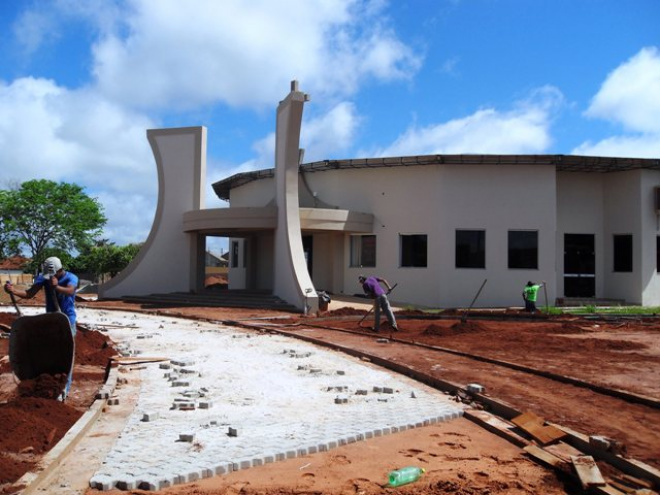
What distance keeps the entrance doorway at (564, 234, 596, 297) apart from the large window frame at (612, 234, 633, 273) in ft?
3.04

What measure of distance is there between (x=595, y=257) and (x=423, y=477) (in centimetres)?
2635

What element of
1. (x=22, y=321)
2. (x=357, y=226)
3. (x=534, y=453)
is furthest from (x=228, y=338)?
(x=357, y=226)

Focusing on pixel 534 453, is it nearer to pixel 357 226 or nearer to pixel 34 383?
pixel 34 383

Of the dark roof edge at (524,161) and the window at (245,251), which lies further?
the window at (245,251)

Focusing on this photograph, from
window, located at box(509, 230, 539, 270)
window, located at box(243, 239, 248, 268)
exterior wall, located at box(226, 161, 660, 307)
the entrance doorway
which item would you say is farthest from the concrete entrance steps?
the entrance doorway

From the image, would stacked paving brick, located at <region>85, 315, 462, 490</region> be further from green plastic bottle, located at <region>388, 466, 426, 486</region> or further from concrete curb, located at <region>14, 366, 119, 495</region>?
green plastic bottle, located at <region>388, 466, 426, 486</region>

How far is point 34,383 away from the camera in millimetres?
7168

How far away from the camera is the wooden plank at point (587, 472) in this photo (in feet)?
15.3

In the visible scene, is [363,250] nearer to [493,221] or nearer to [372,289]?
[493,221]

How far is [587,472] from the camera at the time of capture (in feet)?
15.9

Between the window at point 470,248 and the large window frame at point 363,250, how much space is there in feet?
12.9

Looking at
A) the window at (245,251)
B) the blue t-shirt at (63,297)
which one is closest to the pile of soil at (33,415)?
the blue t-shirt at (63,297)

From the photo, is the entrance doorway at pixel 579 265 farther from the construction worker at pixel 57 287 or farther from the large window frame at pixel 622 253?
the construction worker at pixel 57 287

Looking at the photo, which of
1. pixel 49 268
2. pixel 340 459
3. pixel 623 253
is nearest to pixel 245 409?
pixel 340 459
